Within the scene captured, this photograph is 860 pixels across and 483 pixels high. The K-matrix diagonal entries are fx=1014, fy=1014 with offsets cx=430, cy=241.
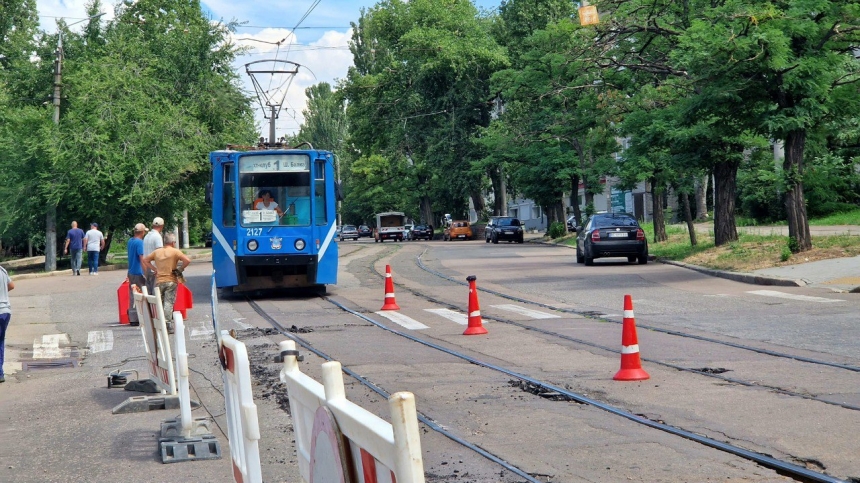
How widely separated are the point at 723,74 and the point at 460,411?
52.9 ft

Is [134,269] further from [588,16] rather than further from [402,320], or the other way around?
[588,16]

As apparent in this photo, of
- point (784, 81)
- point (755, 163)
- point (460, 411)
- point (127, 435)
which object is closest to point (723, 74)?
point (784, 81)

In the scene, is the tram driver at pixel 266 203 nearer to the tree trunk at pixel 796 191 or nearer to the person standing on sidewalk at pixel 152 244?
the person standing on sidewalk at pixel 152 244

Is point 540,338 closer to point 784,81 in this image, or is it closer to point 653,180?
point 784,81

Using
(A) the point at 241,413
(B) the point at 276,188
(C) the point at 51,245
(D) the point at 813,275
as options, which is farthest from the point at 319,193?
(C) the point at 51,245

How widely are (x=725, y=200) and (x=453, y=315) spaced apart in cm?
1472

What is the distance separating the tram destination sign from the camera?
68.4 ft

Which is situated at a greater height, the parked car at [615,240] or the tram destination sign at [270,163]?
the tram destination sign at [270,163]

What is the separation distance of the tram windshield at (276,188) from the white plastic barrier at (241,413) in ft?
52.0

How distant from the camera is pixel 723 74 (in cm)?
2256

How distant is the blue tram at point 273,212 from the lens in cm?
2058

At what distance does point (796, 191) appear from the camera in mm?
23828

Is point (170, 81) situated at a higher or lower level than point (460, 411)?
higher

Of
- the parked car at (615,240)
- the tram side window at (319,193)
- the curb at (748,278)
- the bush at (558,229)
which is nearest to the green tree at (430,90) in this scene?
the bush at (558,229)
